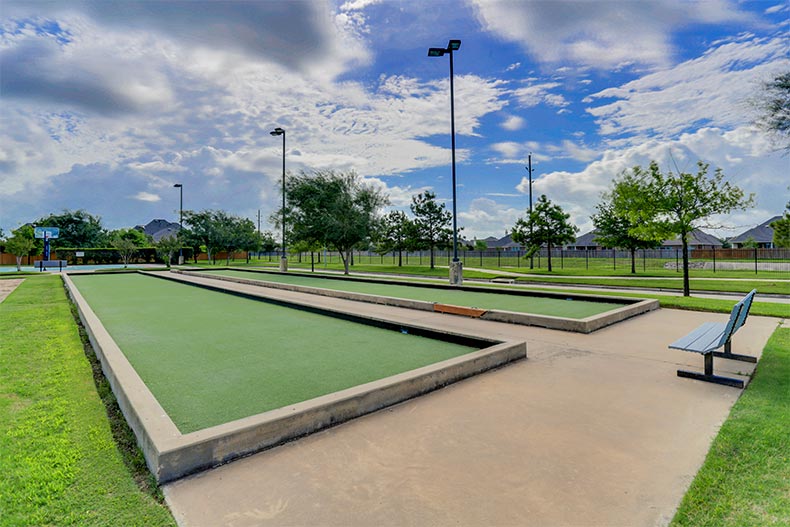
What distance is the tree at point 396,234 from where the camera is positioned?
1428 inches

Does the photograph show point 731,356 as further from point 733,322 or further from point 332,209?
point 332,209

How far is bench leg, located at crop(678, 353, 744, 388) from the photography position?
15.1 feet

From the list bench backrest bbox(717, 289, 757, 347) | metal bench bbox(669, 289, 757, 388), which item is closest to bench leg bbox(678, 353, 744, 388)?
metal bench bbox(669, 289, 757, 388)

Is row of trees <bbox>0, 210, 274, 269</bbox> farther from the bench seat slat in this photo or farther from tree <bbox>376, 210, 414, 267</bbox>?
the bench seat slat

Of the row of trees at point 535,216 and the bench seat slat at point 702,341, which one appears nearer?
the bench seat slat at point 702,341

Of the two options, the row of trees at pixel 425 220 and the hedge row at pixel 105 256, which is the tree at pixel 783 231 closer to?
the row of trees at pixel 425 220

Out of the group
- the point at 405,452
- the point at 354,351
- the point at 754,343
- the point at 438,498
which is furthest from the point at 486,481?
the point at 754,343

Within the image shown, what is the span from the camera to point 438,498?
8.52 ft

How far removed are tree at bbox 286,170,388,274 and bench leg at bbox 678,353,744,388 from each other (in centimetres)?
2121

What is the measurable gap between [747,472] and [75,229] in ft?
258

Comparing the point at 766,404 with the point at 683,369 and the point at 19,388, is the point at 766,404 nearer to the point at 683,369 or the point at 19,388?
the point at 683,369

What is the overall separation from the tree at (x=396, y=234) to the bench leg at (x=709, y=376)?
31.3 m

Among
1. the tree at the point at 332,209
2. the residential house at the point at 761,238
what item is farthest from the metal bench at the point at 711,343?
the residential house at the point at 761,238

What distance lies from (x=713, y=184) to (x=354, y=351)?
44.5ft
